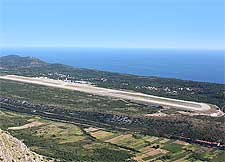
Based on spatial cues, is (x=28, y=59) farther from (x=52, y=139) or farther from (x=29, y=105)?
(x=52, y=139)

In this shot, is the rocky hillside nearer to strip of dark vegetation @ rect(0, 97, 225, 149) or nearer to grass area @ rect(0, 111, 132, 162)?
grass area @ rect(0, 111, 132, 162)

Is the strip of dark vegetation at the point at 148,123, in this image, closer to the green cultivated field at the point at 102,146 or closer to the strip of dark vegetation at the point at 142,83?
the green cultivated field at the point at 102,146

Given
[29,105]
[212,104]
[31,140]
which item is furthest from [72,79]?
[31,140]

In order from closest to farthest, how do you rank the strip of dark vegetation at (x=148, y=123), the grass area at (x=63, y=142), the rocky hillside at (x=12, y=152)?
1. the rocky hillside at (x=12, y=152)
2. the grass area at (x=63, y=142)
3. the strip of dark vegetation at (x=148, y=123)

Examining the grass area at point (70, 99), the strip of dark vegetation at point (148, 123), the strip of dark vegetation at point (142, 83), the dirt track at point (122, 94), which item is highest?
the strip of dark vegetation at point (142, 83)

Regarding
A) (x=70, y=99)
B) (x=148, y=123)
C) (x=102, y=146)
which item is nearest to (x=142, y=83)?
(x=70, y=99)

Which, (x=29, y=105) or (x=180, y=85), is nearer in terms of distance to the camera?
(x=29, y=105)

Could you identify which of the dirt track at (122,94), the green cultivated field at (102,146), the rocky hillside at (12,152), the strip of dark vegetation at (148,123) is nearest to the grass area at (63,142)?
the green cultivated field at (102,146)

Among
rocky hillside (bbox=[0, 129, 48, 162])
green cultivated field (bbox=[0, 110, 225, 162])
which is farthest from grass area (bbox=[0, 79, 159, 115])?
rocky hillside (bbox=[0, 129, 48, 162])

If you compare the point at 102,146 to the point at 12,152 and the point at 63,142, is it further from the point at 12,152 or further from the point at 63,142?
the point at 12,152
